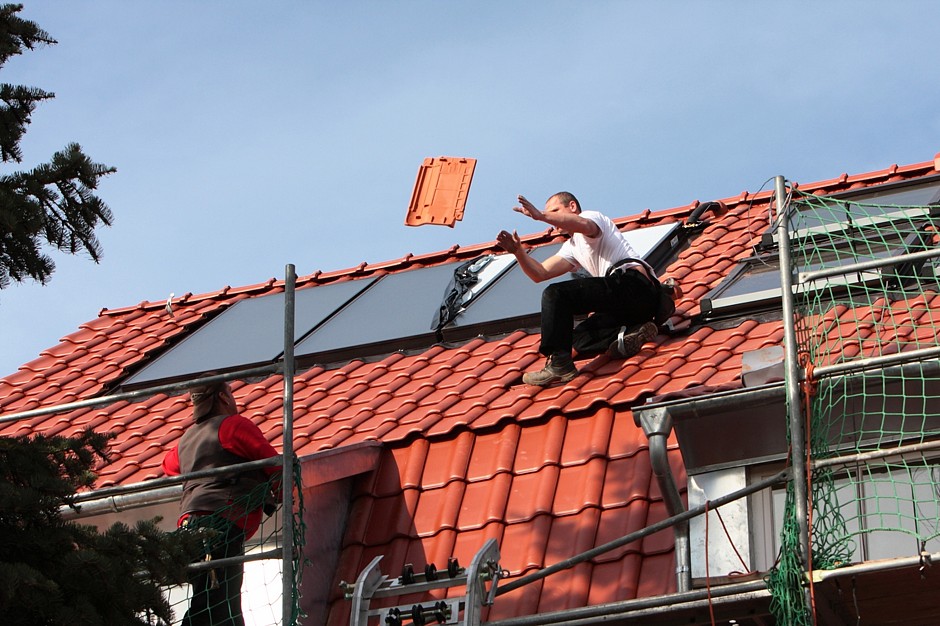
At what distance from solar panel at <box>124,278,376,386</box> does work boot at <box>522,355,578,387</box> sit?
2.37 metres

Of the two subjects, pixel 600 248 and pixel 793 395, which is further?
pixel 600 248

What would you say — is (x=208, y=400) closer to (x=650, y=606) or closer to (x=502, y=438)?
(x=502, y=438)

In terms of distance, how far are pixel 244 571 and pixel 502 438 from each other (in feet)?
5.03

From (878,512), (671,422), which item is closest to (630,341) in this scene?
(671,422)

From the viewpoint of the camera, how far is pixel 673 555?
701 cm

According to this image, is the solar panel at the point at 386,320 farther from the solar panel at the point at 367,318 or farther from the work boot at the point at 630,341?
the work boot at the point at 630,341

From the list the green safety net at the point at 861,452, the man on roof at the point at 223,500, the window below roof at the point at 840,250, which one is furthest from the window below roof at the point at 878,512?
the man on roof at the point at 223,500

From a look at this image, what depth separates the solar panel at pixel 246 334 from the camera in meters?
10.5

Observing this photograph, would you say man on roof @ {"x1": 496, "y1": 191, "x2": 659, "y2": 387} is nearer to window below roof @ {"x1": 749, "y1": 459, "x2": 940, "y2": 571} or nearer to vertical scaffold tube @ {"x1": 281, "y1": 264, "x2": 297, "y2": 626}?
vertical scaffold tube @ {"x1": 281, "y1": 264, "x2": 297, "y2": 626}

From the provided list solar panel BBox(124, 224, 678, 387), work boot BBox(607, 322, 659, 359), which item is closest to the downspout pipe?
work boot BBox(607, 322, 659, 359)

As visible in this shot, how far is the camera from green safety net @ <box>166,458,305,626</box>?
721 centimetres

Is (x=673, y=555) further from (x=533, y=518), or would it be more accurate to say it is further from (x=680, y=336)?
(x=680, y=336)

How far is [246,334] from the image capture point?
11.1 metres

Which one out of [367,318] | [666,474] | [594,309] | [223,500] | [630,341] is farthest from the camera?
[367,318]
